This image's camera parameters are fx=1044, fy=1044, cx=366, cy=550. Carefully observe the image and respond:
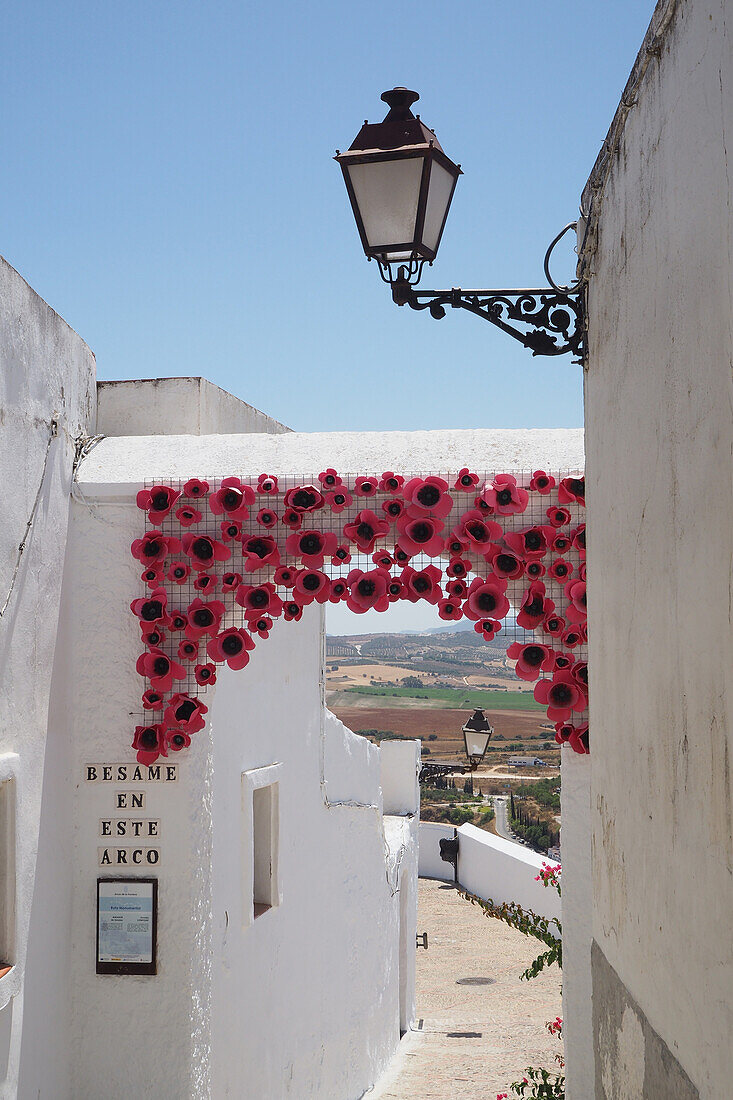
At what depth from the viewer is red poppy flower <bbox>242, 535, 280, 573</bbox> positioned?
195 inches

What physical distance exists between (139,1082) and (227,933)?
3.50ft

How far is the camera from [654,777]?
2.29 m

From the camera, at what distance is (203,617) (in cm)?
501

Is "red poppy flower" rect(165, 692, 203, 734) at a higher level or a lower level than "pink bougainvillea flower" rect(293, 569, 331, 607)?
lower

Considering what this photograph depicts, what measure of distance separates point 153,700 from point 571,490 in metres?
2.20

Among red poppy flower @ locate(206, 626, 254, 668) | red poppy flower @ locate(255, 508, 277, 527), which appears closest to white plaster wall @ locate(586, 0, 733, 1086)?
red poppy flower @ locate(255, 508, 277, 527)

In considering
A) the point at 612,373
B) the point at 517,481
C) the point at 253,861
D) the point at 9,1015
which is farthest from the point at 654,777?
the point at 253,861

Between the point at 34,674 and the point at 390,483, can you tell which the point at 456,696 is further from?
the point at 34,674

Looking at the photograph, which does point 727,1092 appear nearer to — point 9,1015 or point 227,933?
point 9,1015

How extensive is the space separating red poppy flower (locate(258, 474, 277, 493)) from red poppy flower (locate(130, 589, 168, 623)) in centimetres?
69

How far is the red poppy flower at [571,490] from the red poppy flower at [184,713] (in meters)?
1.98

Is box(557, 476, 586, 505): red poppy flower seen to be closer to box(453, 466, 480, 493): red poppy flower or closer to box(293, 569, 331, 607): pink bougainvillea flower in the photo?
box(453, 466, 480, 493): red poppy flower

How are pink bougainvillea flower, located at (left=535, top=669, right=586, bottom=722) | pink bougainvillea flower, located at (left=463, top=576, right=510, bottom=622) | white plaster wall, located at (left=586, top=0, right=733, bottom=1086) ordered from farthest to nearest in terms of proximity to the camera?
pink bougainvillea flower, located at (left=463, top=576, right=510, bottom=622) < pink bougainvillea flower, located at (left=535, top=669, right=586, bottom=722) < white plaster wall, located at (left=586, top=0, right=733, bottom=1086)

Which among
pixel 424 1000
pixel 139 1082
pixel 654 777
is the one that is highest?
pixel 654 777
